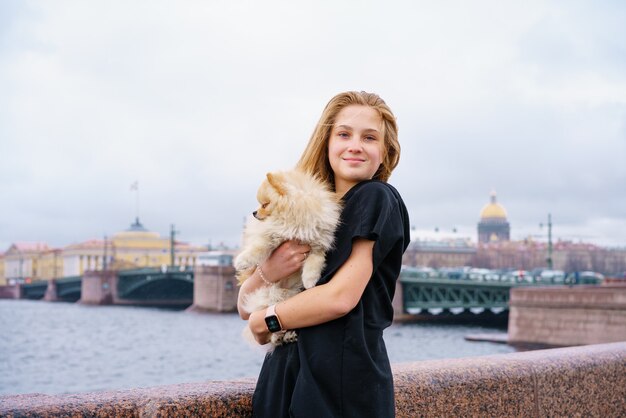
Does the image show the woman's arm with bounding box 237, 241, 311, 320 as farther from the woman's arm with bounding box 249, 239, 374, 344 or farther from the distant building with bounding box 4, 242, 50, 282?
the distant building with bounding box 4, 242, 50, 282

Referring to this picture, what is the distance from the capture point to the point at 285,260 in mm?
2129

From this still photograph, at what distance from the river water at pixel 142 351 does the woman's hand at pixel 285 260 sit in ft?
40.8

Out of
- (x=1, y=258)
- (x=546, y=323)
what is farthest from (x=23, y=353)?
(x=1, y=258)

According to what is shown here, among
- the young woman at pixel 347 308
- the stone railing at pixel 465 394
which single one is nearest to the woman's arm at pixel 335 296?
the young woman at pixel 347 308

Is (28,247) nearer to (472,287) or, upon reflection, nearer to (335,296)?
(472,287)

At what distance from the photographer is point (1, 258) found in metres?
117

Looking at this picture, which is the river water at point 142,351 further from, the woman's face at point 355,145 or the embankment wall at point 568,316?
the woman's face at point 355,145

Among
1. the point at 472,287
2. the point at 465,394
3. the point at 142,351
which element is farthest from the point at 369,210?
the point at 472,287

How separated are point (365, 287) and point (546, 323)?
24.6m

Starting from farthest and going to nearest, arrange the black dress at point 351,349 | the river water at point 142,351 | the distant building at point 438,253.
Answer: the distant building at point 438,253 < the river water at point 142,351 < the black dress at point 351,349

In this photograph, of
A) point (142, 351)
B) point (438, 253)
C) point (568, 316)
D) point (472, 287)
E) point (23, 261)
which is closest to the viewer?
point (568, 316)

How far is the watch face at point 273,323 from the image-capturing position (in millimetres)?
2066

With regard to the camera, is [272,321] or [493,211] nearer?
[272,321]

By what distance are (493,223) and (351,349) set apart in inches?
4673
